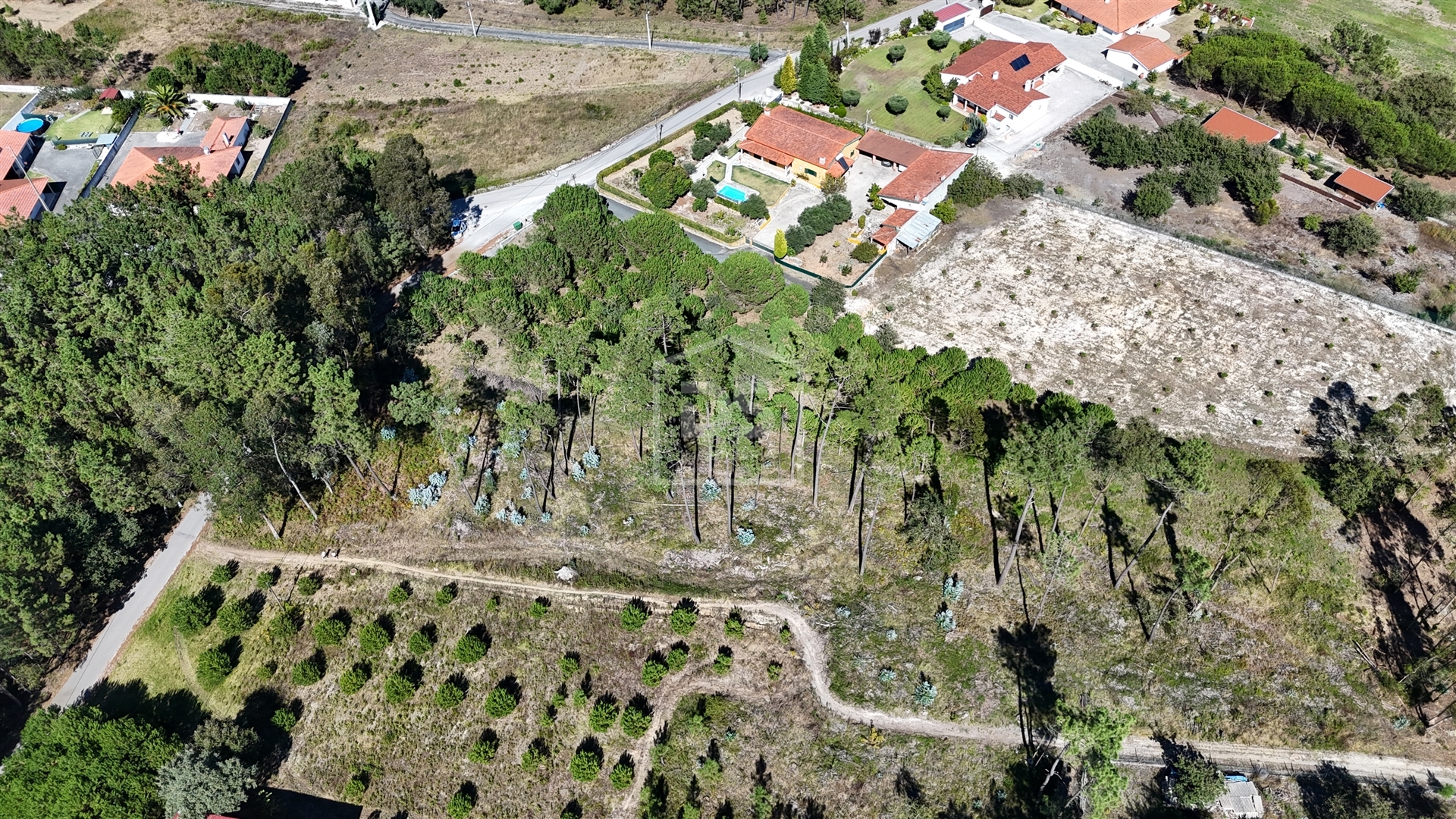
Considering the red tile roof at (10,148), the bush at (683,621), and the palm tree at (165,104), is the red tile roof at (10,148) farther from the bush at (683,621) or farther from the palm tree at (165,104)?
the bush at (683,621)

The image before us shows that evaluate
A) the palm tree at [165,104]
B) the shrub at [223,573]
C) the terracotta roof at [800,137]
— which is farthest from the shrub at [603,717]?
the palm tree at [165,104]

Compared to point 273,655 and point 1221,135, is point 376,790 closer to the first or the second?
point 273,655

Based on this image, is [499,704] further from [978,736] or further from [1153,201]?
[1153,201]

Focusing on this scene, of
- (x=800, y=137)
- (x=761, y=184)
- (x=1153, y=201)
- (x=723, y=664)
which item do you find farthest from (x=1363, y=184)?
(x=723, y=664)

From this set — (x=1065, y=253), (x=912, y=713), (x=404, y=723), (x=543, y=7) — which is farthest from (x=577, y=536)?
(x=543, y=7)

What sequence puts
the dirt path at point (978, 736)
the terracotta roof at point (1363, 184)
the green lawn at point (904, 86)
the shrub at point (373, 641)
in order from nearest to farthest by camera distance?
the dirt path at point (978, 736) < the shrub at point (373, 641) < the terracotta roof at point (1363, 184) < the green lawn at point (904, 86)
